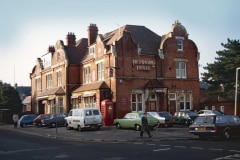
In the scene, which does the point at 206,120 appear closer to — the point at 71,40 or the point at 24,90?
the point at 71,40

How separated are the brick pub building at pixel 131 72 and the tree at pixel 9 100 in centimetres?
1242

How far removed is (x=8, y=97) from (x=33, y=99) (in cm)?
425

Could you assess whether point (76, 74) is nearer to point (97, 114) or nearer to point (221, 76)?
point (97, 114)

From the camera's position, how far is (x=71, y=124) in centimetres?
3189

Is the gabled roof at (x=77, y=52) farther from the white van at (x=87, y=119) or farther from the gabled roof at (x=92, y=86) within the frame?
the white van at (x=87, y=119)

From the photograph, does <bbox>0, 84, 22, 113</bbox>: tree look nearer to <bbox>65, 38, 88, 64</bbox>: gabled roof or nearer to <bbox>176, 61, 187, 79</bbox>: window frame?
<bbox>65, 38, 88, 64</bbox>: gabled roof

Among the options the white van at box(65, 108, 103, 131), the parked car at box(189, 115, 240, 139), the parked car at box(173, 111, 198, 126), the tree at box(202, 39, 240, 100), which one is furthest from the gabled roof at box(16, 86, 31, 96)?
the parked car at box(189, 115, 240, 139)

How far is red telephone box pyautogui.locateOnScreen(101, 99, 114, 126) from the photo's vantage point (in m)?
35.4

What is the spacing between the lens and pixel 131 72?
38688 millimetres

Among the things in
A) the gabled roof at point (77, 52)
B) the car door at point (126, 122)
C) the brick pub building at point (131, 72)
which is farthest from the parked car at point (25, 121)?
the car door at point (126, 122)

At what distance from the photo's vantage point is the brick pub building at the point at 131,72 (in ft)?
125

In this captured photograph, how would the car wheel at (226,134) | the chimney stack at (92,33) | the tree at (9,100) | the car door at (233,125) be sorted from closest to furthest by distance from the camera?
the car wheel at (226,134), the car door at (233,125), the chimney stack at (92,33), the tree at (9,100)

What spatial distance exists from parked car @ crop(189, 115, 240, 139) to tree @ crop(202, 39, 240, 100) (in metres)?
27.6

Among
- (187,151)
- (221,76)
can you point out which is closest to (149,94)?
(221,76)
